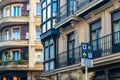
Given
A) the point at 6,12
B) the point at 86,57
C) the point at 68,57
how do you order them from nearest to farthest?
the point at 86,57 < the point at 68,57 < the point at 6,12

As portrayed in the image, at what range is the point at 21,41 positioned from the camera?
4516 cm

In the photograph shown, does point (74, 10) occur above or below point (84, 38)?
above

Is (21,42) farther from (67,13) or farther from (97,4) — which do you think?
(97,4)

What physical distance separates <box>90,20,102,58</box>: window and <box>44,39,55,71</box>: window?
6.35 m

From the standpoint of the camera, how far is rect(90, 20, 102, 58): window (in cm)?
2189

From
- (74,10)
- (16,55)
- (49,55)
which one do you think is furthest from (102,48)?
(16,55)

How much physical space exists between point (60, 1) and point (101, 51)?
918cm

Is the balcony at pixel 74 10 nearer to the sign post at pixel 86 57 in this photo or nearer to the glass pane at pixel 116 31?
the glass pane at pixel 116 31

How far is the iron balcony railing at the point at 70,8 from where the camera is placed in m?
24.2

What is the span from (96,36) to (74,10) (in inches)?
137

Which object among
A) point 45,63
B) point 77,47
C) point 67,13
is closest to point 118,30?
point 77,47

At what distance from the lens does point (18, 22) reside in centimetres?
4553

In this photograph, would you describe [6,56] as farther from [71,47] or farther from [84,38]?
[84,38]

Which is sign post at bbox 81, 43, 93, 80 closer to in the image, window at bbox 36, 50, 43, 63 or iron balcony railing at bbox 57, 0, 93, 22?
iron balcony railing at bbox 57, 0, 93, 22
